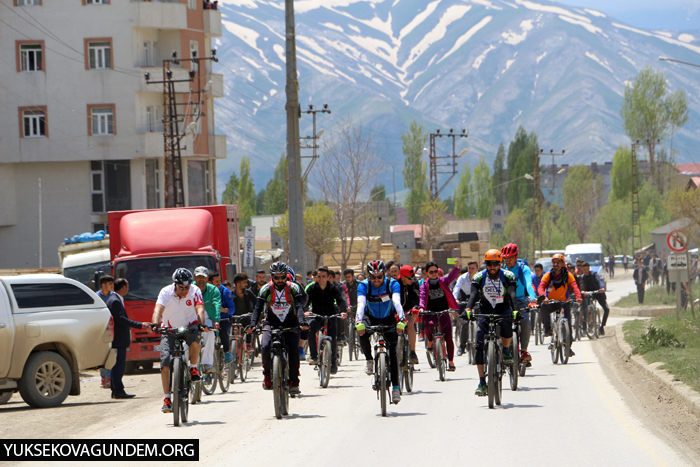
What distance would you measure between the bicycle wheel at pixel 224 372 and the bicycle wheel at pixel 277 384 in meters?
4.12

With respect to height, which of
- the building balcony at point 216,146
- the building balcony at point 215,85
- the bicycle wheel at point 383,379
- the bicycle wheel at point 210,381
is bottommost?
the bicycle wheel at point 210,381

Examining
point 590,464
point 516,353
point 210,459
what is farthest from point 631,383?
point 210,459

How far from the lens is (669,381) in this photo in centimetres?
1280

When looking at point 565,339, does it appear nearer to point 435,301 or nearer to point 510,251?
point 435,301

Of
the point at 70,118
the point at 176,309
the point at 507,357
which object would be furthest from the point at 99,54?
the point at 507,357

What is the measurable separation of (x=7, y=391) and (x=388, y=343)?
20.4ft

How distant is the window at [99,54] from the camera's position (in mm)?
A: 50500

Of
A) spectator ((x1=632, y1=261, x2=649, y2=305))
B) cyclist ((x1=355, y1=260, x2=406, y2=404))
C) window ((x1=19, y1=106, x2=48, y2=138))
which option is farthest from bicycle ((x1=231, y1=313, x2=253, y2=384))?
window ((x1=19, y1=106, x2=48, y2=138))

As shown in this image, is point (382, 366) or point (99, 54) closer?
point (382, 366)

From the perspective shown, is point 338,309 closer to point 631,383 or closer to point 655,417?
point 631,383

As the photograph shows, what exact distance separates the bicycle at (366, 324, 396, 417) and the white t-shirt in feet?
7.04

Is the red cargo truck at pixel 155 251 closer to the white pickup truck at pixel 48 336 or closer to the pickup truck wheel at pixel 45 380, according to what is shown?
the white pickup truck at pixel 48 336

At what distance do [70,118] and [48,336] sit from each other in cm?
3826

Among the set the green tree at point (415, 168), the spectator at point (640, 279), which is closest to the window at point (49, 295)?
the spectator at point (640, 279)
